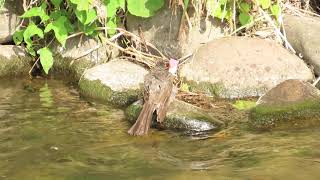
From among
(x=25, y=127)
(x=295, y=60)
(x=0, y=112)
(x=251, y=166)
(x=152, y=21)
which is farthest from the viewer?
(x=152, y=21)

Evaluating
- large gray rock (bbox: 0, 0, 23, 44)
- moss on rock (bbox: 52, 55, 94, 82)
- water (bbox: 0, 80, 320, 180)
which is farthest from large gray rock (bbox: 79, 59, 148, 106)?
Answer: large gray rock (bbox: 0, 0, 23, 44)

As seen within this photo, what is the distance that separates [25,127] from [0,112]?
0.66 metres

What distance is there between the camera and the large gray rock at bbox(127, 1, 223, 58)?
7.47 metres

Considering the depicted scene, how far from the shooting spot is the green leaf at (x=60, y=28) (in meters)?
7.59

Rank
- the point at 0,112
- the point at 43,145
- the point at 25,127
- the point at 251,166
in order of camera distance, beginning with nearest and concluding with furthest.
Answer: the point at 251,166
the point at 43,145
the point at 25,127
the point at 0,112

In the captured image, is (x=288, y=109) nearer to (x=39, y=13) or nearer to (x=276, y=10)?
(x=276, y=10)

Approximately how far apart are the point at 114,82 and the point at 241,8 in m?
1.80

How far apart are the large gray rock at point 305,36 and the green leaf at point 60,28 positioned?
108 inches

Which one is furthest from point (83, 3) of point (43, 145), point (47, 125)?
point (43, 145)

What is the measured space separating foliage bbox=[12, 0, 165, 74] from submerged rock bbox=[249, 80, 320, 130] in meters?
2.02

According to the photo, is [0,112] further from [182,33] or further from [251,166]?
[251,166]

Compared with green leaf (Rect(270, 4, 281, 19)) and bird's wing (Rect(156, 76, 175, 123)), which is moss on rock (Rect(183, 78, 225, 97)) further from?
green leaf (Rect(270, 4, 281, 19))

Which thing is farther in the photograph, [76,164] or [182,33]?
[182,33]

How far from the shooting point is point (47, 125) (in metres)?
6.13
